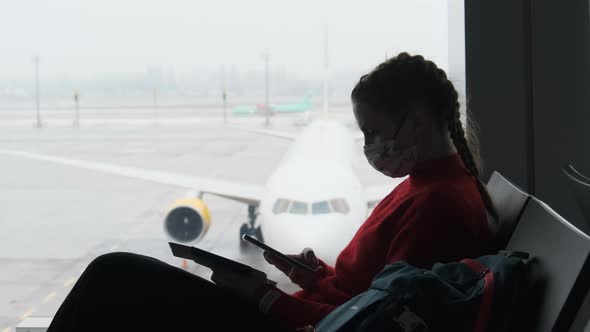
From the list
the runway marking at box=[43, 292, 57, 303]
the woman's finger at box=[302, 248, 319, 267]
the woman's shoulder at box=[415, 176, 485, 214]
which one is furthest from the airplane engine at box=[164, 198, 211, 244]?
the woman's shoulder at box=[415, 176, 485, 214]

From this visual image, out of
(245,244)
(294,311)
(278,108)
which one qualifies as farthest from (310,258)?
(278,108)

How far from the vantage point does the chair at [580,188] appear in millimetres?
1299

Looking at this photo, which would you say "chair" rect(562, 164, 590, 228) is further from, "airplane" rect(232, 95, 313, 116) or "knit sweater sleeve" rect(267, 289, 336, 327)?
"airplane" rect(232, 95, 313, 116)

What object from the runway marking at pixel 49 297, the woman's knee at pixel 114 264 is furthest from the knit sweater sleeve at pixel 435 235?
the runway marking at pixel 49 297

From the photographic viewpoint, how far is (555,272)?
1.98ft

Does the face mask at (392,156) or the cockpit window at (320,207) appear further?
the cockpit window at (320,207)

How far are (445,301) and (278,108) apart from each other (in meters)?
14.8

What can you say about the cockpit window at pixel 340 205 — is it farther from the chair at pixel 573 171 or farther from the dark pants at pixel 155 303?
the dark pants at pixel 155 303

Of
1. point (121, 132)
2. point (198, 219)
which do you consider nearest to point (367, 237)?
point (198, 219)

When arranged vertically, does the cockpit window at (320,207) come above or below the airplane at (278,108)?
Result: below

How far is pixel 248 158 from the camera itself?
375 inches

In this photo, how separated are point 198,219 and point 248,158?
5465mm

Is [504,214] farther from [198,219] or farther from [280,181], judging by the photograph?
[198,219]

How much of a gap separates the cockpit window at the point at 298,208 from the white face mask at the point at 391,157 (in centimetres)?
265
